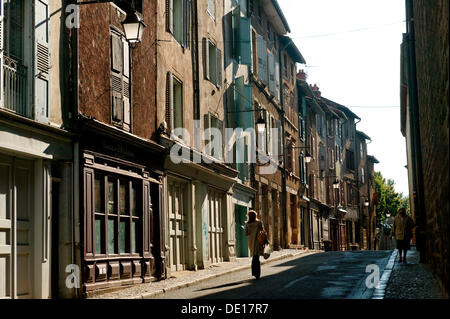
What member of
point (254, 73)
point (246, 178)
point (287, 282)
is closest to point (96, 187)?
point (287, 282)

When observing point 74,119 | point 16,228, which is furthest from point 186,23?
point 16,228

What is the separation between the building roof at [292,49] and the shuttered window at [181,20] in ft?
53.7

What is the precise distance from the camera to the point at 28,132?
11602 millimetres

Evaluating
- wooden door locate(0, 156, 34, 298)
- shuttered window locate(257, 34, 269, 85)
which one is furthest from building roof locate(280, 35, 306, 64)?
wooden door locate(0, 156, 34, 298)

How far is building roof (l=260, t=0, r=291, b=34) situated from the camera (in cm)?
3256

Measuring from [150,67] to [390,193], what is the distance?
67.5 m

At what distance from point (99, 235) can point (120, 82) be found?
11.4 feet

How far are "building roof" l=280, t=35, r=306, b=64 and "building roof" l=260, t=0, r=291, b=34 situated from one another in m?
0.63

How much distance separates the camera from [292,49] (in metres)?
39.5

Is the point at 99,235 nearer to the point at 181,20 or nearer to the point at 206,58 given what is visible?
the point at 181,20

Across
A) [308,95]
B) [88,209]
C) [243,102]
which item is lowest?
[88,209]

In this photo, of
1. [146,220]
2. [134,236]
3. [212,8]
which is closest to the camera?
[134,236]

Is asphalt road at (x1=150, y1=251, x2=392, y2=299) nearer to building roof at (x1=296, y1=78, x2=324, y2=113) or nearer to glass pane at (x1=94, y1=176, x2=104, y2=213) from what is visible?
glass pane at (x1=94, y1=176, x2=104, y2=213)

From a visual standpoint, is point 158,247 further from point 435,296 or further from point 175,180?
point 435,296
